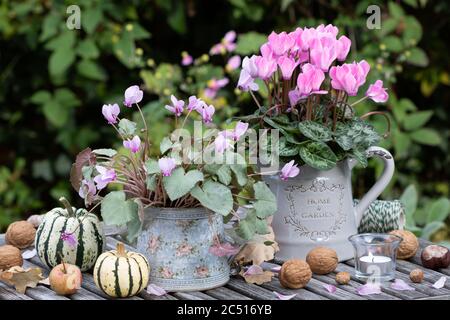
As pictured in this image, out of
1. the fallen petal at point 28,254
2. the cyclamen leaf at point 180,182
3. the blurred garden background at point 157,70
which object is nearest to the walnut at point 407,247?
the cyclamen leaf at point 180,182

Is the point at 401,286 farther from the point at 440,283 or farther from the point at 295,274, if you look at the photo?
the point at 295,274

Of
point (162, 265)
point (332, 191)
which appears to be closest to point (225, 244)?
point (162, 265)

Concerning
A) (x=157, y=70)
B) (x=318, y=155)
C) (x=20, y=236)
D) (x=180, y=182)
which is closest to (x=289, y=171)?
(x=318, y=155)

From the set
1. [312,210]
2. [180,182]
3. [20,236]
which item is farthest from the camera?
[20,236]

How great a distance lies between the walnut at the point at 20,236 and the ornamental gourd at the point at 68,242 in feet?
0.65

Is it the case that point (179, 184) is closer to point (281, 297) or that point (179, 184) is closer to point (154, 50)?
point (281, 297)

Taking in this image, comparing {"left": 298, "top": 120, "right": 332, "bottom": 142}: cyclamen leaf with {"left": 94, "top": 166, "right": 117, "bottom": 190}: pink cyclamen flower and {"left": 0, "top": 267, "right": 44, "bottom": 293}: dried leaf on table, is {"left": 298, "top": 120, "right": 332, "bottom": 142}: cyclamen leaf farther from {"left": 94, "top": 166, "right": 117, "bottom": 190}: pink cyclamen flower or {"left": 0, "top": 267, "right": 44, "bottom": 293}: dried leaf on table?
{"left": 0, "top": 267, "right": 44, "bottom": 293}: dried leaf on table

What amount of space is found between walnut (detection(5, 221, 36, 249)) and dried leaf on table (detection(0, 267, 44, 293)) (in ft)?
0.90

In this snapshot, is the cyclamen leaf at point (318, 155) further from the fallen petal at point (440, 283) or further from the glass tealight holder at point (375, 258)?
the fallen petal at point (440, 283)

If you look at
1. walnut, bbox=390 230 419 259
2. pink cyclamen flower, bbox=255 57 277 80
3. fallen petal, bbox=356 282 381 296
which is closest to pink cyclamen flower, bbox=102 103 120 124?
pink cyclamen flower, bbox=255 57 277 80

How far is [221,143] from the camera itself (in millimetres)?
1341

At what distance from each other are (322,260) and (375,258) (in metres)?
0.09

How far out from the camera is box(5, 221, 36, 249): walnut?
1.68 meters

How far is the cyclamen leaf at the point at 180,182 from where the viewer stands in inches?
51.7
